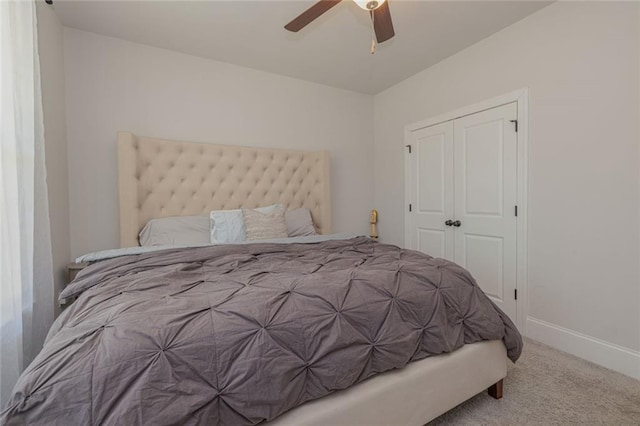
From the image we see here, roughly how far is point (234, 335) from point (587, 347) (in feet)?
8.30

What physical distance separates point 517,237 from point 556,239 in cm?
28

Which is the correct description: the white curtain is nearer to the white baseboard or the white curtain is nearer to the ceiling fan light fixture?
the ceiling fan light fixture

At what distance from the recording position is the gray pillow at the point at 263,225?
2.55 metres

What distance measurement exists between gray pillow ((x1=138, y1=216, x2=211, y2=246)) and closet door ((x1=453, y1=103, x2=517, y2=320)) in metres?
2.50

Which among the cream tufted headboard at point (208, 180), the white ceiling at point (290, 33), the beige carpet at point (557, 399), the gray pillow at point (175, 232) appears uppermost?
the white ceiling at point (290, 33)

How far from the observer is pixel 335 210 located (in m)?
3.76

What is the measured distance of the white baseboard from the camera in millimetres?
1877

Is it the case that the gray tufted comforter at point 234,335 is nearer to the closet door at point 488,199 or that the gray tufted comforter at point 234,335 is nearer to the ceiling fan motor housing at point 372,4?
the closet door at point 488,199

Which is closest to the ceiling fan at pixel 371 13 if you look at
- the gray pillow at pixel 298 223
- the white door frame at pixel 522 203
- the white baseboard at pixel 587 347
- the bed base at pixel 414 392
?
the white door frame at pixel 522 203

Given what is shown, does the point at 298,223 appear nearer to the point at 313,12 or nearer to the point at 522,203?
the point at 313,12

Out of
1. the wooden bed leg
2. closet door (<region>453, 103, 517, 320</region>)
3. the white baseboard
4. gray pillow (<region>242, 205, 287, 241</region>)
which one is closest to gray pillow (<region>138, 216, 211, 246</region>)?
gray pillow (<region>242, 205, 287, 241</region>)

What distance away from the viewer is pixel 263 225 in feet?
8.55

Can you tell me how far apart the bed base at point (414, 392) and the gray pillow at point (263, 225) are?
64.4 inches

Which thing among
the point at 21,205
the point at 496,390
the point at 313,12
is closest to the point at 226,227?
the point at 21,205
